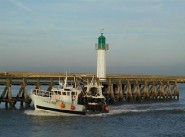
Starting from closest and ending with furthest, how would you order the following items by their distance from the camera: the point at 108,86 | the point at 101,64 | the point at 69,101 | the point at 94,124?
the point at 94,124 < the point at 69,101 < the point at 108,86 < the point at 101,64

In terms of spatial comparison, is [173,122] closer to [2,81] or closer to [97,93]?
[97,93]

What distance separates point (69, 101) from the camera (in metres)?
57.0

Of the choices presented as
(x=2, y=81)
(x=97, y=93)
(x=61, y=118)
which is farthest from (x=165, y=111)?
(x=2, y=81)

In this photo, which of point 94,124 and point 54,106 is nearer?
point 94,124

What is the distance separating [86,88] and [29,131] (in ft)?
61.5

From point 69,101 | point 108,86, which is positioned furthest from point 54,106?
point 108,86

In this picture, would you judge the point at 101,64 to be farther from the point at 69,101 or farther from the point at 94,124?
the point at 94,124

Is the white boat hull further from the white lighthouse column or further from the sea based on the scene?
the white lighthouse column

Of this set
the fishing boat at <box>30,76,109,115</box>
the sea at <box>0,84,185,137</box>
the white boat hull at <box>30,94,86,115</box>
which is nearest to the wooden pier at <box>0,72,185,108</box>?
the sea at <box>0,84,185,137</box>

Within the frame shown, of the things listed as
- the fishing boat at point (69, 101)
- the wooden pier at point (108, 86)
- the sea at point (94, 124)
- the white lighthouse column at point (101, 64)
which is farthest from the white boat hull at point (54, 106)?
the white lighthouse column at point (101, 64)

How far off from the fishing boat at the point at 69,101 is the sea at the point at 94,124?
84 cm

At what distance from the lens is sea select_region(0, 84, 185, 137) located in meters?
43.4

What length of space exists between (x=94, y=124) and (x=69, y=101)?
27.0ft

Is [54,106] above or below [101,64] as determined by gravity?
below
